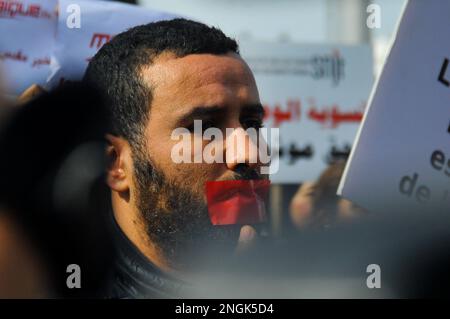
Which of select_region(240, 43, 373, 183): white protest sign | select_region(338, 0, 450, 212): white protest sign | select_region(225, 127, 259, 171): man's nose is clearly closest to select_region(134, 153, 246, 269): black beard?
select_region(225, 127, 259, 171): man's nose

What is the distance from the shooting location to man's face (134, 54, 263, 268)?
74.0 inches

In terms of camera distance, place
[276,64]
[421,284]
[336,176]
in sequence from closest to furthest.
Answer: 1. [421,284]
2. [336,176]
3. [276,64]

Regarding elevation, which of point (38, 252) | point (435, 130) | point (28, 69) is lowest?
point (38, 252)

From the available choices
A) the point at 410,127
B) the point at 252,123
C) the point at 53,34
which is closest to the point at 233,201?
the point at 252,123

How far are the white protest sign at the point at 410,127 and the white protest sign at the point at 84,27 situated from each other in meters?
0.55

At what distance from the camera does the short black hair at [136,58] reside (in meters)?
1.92

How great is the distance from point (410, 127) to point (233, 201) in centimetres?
63

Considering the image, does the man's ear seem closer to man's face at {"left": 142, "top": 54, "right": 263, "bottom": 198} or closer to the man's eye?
man's face at {"left": 142, "top": 54, "right": 263, "bottom": 198}

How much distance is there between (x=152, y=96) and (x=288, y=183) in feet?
9.72

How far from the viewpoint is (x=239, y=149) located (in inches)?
73.4
